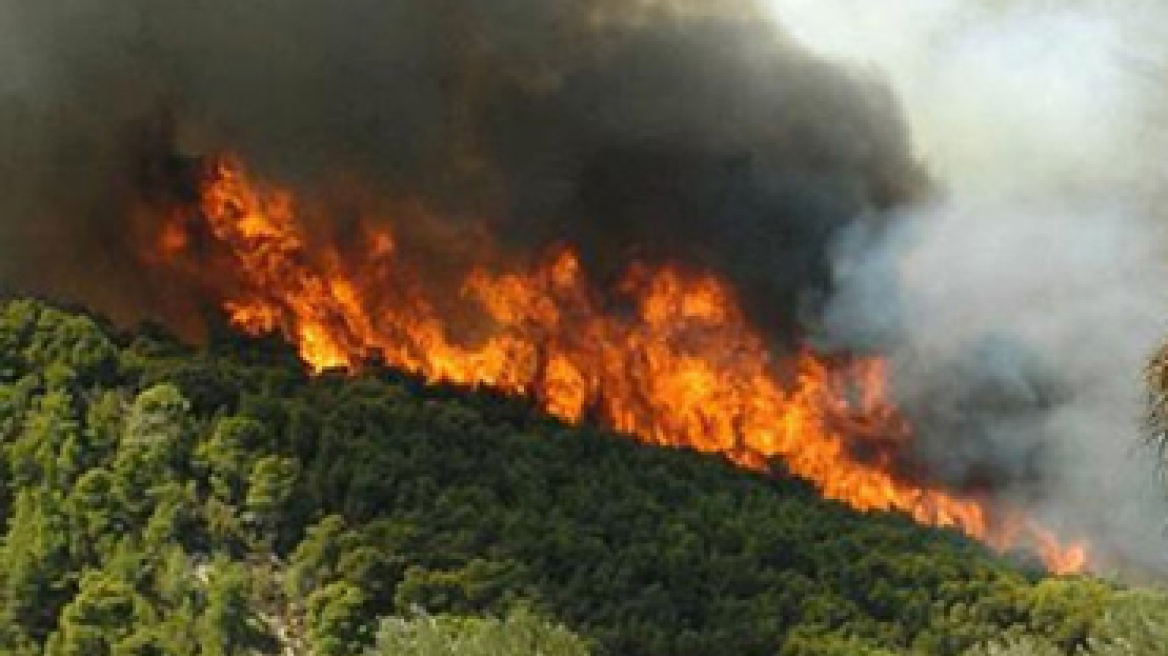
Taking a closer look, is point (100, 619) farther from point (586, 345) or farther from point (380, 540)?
point (586, 345)

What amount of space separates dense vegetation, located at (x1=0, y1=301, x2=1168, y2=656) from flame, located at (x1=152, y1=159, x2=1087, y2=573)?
12240mm

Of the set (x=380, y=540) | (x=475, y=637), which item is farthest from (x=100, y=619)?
(x=475, y=637)

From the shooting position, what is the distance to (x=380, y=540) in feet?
195

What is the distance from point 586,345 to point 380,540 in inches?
1272

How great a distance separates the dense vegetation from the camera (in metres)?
56.1

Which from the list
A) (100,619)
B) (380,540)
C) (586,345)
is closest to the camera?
(100,619)

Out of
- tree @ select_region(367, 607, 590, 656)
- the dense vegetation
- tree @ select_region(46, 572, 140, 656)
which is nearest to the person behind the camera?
tree @ select_region(367, 607, 590, 656)

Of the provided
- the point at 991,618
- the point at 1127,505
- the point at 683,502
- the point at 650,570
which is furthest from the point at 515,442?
the point at 1127,505

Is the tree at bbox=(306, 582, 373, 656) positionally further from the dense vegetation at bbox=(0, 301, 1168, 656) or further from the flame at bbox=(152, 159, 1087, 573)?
the flame at bbox=(152, 159, 1087, 573)

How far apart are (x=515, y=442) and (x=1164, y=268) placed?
87.0 ft

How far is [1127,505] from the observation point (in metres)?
80.2

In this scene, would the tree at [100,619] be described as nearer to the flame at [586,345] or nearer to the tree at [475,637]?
the tree at [475,637]

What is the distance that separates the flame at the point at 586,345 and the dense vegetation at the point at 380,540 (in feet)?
40.2

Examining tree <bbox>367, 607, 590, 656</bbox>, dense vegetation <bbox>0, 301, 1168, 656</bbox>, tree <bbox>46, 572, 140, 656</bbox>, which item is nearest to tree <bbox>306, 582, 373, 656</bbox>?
dense vegetation <bbox>0, 301, 1168, 656</bbox>
